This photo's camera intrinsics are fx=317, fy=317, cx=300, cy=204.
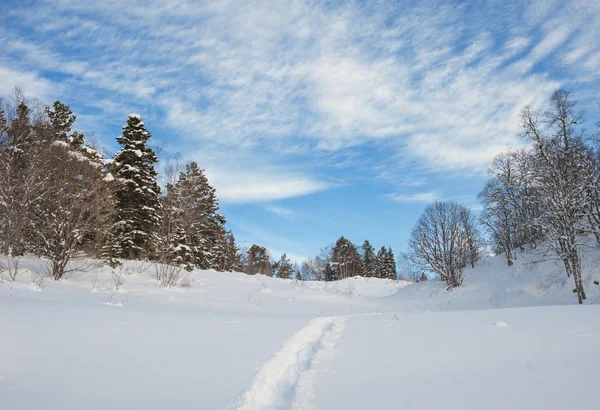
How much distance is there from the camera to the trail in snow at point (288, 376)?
3.19m

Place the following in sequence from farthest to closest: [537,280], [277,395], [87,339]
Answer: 1. [537,280]
2. [87,339]
3. [277,395]

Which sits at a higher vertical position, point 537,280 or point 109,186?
point 109,186

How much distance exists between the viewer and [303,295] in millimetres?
18406

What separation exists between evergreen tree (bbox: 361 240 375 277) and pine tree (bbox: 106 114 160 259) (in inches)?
1933

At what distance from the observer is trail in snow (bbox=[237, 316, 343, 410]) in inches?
126

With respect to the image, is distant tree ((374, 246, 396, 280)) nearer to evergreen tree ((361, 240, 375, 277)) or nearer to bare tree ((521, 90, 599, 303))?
evergreen tree ((361, 240, 375, 277))

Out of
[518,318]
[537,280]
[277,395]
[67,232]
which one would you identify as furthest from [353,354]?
[537,280]

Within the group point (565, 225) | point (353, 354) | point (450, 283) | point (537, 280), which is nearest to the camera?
point (353, 354)

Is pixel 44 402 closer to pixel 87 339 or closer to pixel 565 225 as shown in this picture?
pixel 87 339

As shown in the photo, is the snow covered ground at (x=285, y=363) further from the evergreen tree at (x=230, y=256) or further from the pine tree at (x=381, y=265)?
the pine tree at (x=381, y=265)

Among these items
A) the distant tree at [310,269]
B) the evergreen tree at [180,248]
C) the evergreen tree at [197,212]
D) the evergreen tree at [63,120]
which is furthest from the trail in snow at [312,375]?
the distant tree at [310,269]

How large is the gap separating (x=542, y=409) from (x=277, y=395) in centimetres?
241

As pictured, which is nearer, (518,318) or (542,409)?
(542,409)

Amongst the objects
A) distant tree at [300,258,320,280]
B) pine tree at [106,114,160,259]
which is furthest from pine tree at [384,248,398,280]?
pine tree at [106,114,160,259]
